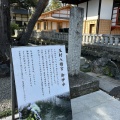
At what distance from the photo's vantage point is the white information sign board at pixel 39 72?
83.7 inches

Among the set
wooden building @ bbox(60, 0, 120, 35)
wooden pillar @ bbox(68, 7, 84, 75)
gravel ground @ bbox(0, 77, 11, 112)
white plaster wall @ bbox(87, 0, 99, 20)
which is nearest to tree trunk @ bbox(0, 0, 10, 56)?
gravel ground @ bbox(0, 77, 11, 112)

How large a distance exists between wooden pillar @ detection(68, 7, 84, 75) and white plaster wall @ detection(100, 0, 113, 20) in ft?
30.5

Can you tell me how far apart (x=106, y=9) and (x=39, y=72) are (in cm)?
1173

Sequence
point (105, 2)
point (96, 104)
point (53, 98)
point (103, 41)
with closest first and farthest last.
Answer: point (53, 98)
point (96, 104)
point (103, 41)
point (105, 2)

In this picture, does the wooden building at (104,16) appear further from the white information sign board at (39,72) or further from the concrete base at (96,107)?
the white information sign board at (39,72)

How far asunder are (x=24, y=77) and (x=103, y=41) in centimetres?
728

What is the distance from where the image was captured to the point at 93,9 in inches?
503

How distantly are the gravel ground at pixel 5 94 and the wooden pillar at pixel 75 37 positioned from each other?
5.52 ft

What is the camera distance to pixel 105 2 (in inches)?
478

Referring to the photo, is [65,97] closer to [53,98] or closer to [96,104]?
[53,98]

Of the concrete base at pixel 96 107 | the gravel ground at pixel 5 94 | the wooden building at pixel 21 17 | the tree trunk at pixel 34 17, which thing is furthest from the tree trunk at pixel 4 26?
the wooden building at pixel 21 17

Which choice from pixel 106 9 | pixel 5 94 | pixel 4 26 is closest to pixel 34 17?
pixel 4 26

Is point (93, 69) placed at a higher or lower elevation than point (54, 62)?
lower

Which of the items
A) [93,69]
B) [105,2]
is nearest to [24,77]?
[93,69]
